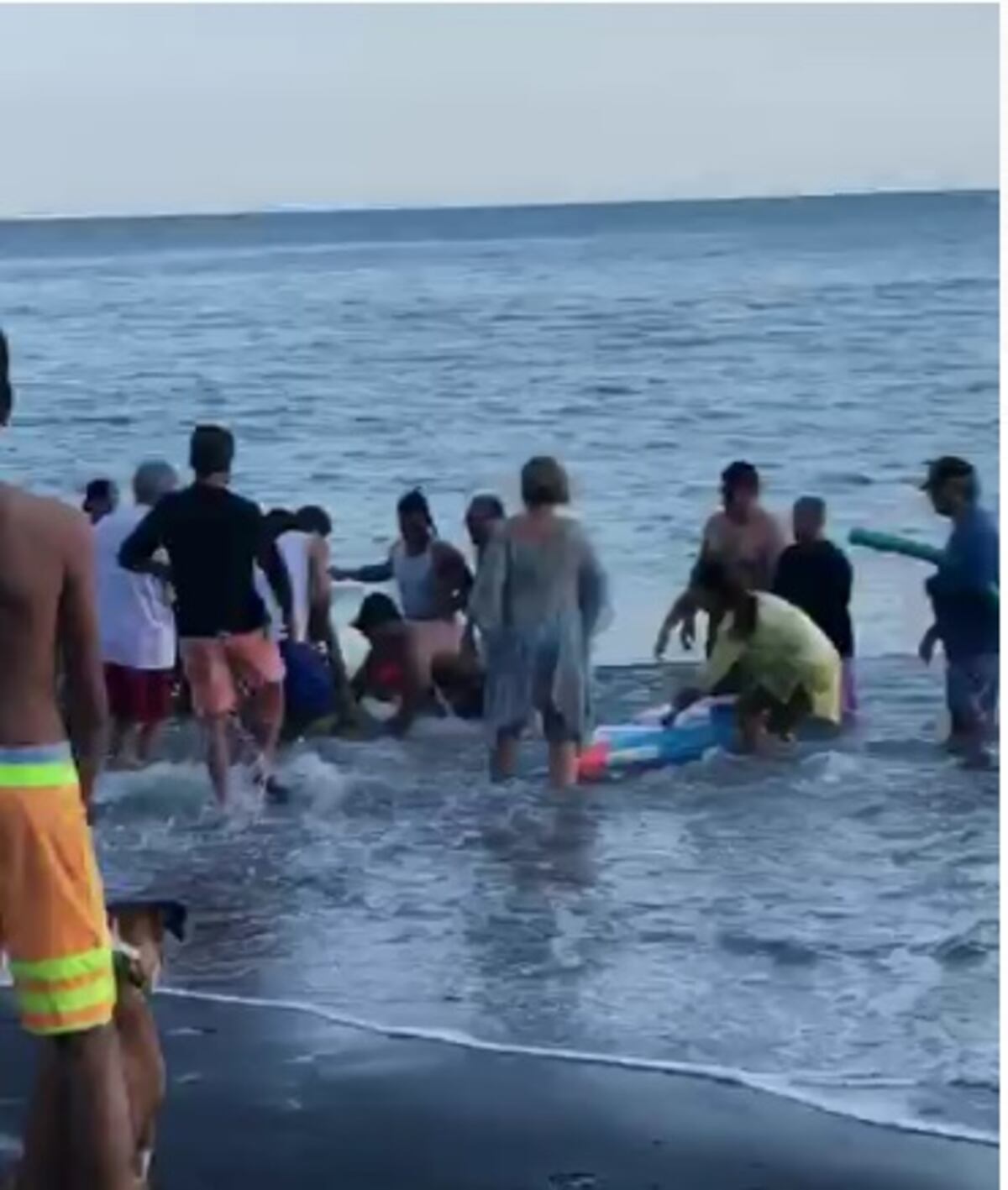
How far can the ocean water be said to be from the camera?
8.80ft

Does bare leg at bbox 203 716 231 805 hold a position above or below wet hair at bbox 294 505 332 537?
below

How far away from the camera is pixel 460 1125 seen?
260cm

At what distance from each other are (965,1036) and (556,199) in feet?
3.61

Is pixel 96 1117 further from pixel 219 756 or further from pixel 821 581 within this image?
pixel 821 581

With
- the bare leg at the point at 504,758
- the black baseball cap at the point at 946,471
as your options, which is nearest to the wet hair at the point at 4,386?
the bare leg at the point at 504,758

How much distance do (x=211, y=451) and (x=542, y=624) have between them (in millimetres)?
444

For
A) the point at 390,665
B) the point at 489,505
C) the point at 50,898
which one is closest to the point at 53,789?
the point at 50,898

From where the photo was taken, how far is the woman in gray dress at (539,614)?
8.91ft

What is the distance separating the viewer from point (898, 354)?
2744 mm

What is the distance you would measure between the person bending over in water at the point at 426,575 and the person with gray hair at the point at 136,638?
8.8 inches

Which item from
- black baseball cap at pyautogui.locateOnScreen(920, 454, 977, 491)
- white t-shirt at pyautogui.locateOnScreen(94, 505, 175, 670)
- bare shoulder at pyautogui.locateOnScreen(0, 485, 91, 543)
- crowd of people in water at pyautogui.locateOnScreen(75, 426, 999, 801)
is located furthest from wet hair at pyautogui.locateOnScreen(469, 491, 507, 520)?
bare shoulder at pyautogui.locateOnScreen(0, 485, 91, 543)

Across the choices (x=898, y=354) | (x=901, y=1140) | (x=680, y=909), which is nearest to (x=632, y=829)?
(x=680, y=909)

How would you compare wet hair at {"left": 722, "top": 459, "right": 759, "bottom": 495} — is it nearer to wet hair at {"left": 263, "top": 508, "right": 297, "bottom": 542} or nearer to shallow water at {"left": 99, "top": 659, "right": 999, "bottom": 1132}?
shallow water at {"left": 99, "top": 659, "right": 999, "bottom": 1132}

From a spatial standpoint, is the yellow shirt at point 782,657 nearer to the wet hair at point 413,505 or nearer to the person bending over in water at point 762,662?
the person bending over in water at point 762,662
